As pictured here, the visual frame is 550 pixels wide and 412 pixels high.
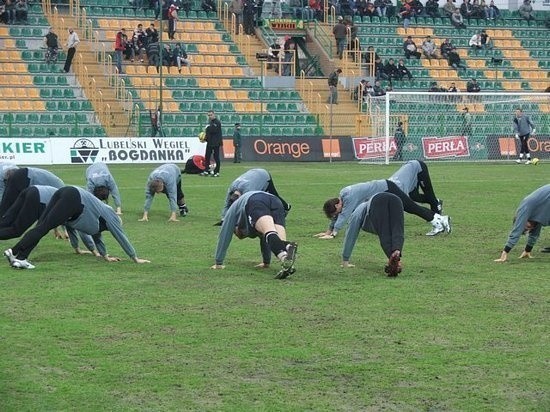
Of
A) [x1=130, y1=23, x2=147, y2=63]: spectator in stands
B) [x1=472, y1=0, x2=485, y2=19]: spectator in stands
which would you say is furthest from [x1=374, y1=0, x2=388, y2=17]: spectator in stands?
[x1=130, y1=23, x2=147, y2=63]: spectator in stands

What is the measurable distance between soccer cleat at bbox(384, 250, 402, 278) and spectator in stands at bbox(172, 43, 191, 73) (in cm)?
3554

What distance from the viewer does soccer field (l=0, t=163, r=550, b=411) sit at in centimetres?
857

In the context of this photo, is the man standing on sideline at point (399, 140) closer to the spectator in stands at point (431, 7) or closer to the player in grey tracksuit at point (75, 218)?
the spectator in stands at point (431, 7)

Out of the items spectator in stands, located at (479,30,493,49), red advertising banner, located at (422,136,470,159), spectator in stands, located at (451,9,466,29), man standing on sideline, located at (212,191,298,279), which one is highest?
spectator in stands, located at (451,9,466,29)

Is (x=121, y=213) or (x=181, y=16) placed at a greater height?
(x=181, y=16)

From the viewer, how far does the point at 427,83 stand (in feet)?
173

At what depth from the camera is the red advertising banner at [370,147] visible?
42438mm

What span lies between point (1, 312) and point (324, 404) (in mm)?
4851

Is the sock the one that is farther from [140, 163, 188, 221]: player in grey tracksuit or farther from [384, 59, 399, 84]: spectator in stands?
[384, 59, 399, 84]: spectator in stands

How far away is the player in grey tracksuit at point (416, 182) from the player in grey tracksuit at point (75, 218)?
6.74m

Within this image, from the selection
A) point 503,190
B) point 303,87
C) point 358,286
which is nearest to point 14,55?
point 303,87

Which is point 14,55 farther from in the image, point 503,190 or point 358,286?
point 358,286

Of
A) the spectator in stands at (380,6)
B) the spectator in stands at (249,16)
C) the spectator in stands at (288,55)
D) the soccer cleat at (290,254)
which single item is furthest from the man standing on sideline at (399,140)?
the soccer cleat at (290,254)

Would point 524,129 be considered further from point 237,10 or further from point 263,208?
point 263,208
